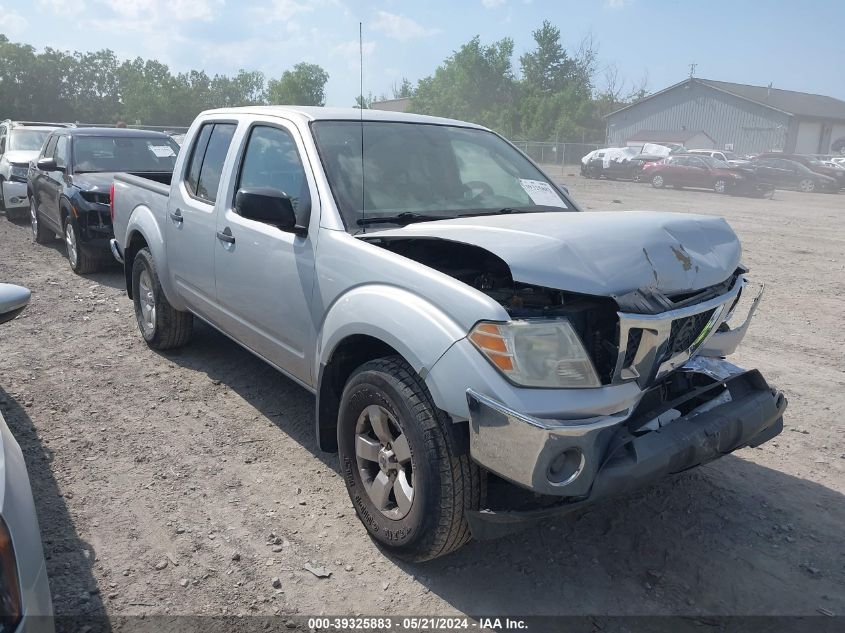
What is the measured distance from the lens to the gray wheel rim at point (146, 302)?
5.75 m

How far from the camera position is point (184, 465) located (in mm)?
4020

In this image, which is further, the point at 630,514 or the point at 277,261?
the point at 277,261

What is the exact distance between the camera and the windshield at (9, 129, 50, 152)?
13.9 metres

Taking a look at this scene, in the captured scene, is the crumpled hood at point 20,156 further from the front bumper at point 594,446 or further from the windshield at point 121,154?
the front bumper at point 594,446

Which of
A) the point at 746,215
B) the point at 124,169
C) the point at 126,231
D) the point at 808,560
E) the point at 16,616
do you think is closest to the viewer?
the point at 16,616

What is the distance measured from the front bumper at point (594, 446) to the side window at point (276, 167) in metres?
1.72

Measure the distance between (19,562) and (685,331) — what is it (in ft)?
8.37

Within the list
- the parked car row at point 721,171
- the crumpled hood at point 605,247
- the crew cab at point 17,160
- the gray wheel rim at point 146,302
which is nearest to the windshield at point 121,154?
the crew cab at point 17,160

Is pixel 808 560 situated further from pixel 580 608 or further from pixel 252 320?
pixel 252 320

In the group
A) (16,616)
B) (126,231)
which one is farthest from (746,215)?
(16,616)

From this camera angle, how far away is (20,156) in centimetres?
1335

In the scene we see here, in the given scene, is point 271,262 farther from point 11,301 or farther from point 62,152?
point 62,152

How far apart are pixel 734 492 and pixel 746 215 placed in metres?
16.7

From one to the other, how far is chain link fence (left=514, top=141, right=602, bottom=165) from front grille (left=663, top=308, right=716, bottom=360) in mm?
40409
